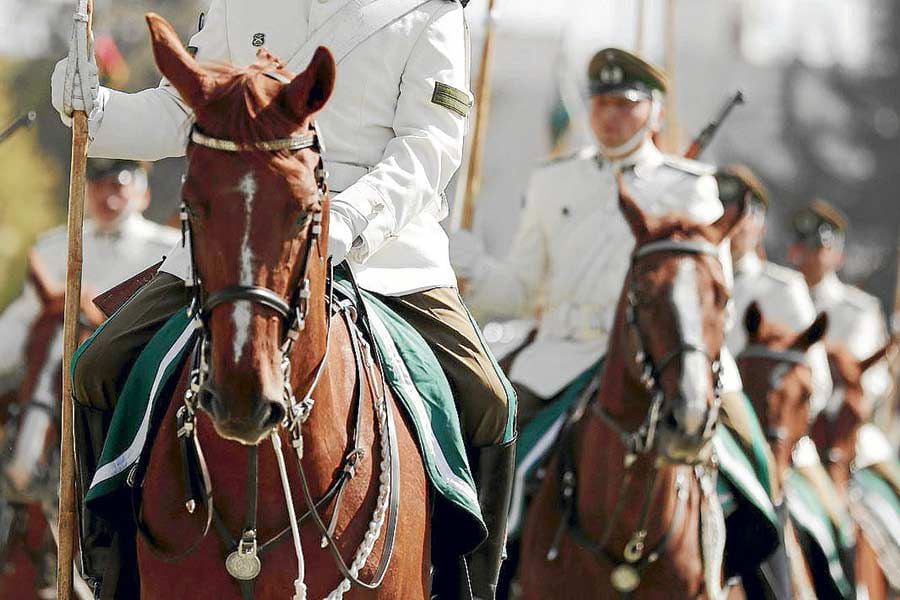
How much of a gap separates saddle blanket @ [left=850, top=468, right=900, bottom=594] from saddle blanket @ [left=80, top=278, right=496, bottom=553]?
857 cm

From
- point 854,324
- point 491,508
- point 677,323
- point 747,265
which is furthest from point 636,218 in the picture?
point 854,324

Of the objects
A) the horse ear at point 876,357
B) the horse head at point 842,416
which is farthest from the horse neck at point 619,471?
the horse head at point 842,416

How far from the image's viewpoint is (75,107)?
6633mm

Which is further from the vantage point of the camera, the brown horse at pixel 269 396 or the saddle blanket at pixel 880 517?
the saddle blanket at pixel 880 517

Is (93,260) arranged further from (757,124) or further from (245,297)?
(757,124)

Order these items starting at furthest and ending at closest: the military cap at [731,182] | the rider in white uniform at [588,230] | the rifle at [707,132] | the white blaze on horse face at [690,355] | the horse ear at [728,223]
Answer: the military cap at [731,182], the rifle at [707,132], the rider in white uniform at [588,230], the horse ear at [728,223], the white blaze on horse face at [690,355]

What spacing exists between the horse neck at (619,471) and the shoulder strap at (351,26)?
8.54 ft

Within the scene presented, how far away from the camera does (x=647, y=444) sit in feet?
30.7

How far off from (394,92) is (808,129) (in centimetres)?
4923

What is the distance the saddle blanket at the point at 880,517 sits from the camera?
15.1 m

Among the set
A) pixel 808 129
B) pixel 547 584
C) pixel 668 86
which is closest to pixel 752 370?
pixel 668 86

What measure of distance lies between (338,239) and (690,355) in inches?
124

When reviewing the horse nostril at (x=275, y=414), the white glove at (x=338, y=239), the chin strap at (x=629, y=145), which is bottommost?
the horse nostril at (x=275, y=414)

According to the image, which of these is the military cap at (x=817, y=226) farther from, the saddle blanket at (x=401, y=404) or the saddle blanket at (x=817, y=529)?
the saddle blanket at (x=401, y=404)
